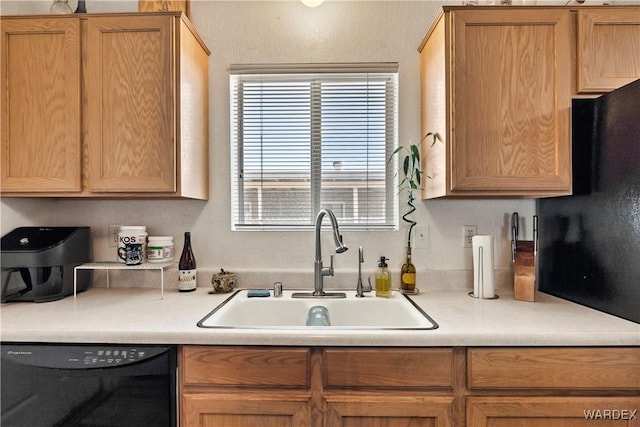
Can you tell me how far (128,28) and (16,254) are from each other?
1055 millimetres

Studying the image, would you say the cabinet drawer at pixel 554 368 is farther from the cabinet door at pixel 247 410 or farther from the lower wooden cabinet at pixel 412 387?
the cabinet door at pixel 247 410

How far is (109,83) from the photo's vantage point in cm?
154

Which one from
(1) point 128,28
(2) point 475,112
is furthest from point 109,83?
(2) point 475,112

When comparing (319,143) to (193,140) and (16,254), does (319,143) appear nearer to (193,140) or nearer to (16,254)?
(193,140)

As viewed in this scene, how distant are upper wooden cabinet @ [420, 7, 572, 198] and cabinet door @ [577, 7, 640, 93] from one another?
55mm

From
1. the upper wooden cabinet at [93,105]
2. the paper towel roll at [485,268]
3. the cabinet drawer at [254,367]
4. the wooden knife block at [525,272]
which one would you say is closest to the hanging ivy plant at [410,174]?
the paper towel roll at [485,268]

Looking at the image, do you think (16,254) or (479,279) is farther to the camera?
(479,279)

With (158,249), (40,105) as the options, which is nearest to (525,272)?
(158,249)

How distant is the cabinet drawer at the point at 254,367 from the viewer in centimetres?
117

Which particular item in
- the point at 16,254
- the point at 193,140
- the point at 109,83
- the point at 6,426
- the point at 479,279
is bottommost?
the point at 6,426

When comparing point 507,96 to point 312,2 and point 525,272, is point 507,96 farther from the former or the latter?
point 312,2

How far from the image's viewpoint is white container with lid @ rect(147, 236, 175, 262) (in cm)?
174

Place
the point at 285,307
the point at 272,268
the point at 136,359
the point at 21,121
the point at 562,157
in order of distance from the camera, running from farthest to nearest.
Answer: the point at 272,268, the point at 285,307, the point at 21,121, the point at 562,157, the point at 136,359

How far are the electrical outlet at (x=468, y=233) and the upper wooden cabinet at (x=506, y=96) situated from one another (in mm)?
416
